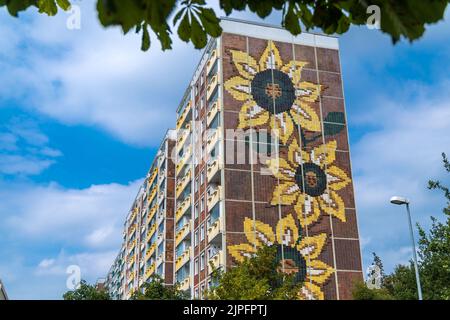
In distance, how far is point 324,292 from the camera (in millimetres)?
34375

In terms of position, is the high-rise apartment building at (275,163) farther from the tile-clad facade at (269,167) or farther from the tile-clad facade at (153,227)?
the tile-clad facade at (153,227)

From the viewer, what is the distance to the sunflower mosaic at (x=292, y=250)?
3378 centimetres

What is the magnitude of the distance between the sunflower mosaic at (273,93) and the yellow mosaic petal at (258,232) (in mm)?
5963

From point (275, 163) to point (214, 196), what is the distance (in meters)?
4.43

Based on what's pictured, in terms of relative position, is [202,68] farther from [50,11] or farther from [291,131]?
[50,11]

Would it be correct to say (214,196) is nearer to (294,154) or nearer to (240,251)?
(240,251)

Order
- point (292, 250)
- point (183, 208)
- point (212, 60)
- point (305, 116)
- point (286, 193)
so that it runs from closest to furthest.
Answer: point (292, 250), point (286, 193), point (305, 116), point (212, 60), point (183, 208)

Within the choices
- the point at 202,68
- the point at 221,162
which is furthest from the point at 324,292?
the point at 202,68

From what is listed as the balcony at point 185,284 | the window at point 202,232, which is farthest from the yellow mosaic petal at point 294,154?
the balcony at point 185,284

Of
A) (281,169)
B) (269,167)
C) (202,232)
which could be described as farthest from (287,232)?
(202,232)

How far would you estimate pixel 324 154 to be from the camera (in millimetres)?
37812

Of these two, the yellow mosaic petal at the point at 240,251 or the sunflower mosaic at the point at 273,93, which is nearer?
the yellow mosaic petal at the point at 240,251
